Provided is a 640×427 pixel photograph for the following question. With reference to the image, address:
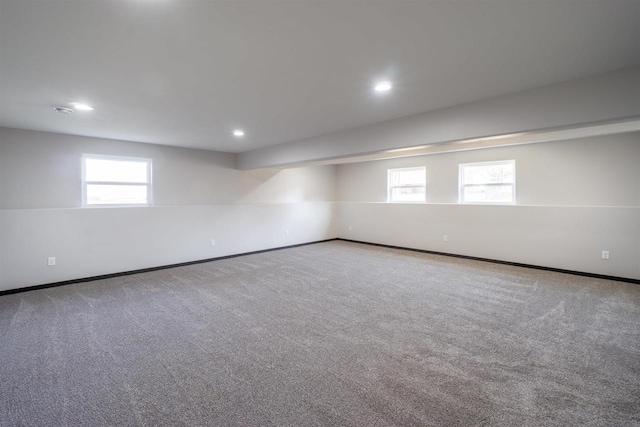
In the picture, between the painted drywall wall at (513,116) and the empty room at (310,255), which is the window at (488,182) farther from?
the painted drywall wall at (513,116)

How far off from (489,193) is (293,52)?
215 inches

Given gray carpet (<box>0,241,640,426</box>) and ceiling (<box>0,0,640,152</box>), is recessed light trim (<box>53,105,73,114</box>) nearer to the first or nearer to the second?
ceiling (<box>0,0,640,152</box>)

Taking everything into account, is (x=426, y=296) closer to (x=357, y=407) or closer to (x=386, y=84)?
(x=357, y=407)

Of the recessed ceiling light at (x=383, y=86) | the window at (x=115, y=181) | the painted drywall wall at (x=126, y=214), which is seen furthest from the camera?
the window at (x=115, y=181)

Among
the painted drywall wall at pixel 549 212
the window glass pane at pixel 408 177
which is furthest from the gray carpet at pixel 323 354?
the window glass pane at pixel 408 177

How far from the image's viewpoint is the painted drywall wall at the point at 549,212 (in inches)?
177

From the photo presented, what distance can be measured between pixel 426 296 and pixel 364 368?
6.33 feet

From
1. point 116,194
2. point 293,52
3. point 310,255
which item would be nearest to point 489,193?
point 310,255

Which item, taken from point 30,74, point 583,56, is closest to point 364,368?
point 583,56

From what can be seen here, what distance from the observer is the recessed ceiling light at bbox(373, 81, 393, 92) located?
2707mm

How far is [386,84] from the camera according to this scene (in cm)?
273

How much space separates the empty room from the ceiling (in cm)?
2

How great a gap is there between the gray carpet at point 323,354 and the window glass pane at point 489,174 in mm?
2245

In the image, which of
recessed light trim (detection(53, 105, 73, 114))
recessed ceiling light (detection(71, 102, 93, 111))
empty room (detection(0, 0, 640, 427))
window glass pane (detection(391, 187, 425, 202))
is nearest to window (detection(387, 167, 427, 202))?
window glass pane (detection(391, 187, 425, 202))
